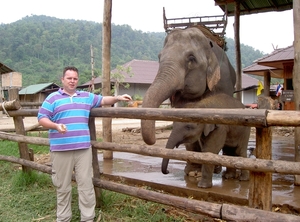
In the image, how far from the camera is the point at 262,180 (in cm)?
248

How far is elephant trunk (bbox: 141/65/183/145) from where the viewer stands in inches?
141

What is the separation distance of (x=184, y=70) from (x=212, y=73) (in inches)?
18.9

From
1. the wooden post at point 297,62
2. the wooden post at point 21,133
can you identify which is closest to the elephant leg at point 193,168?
the wooden post at point 297,62

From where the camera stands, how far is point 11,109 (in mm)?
4551

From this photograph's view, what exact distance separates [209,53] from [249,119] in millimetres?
2434

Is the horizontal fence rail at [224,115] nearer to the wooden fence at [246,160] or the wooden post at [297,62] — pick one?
the wooden fence at [246,160]

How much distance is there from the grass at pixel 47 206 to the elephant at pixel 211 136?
→ 0.69 metres

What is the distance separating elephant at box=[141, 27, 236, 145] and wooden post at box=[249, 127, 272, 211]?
1623 millimetres

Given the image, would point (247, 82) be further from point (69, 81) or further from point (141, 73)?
point (69, 81)

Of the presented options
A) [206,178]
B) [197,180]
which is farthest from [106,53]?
[206,178]

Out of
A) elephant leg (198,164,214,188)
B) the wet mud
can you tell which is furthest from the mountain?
elephant leg (198,164,214,188)

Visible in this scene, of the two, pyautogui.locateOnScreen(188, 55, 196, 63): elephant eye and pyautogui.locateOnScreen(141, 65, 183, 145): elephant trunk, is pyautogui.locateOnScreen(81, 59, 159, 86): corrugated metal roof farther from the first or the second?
pyautogui.locateOnScreen(141, 65, 183, 145): elephant trunk

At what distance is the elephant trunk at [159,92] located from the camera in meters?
3.59

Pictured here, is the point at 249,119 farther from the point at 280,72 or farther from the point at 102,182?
the point at 280,72
